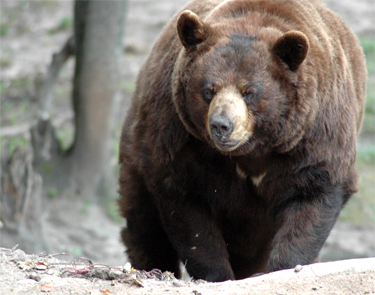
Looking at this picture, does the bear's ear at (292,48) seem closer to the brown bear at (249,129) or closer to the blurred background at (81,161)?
the brown bear at (249,129)

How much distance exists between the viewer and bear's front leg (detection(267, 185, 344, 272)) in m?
4.82

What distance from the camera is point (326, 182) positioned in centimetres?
484

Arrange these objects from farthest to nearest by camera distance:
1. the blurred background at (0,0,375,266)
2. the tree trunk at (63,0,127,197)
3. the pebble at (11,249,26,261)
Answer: the tree trunk at (63,0,127,197) < the blurred background at (0,0,375,266) < the pebble at (11,249,26,261)

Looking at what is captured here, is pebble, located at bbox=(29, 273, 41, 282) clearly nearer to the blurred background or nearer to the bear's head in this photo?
the bear's head

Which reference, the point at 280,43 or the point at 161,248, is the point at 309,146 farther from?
the point at 161,248

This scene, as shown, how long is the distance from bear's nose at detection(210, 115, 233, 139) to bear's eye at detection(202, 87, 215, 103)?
0.26 meters

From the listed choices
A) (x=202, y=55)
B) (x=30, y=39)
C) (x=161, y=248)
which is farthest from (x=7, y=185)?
(x=30, y=39)

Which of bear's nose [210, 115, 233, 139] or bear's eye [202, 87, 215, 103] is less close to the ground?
bear's eye [202, 87, 215, 103]

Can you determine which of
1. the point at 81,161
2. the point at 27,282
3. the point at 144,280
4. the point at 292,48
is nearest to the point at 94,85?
the point at 81,161

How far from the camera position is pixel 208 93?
14.4 ft

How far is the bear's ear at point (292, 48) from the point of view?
13.9 feet

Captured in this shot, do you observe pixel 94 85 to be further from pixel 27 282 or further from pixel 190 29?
pixel 27 282

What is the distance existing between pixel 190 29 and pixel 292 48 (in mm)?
797

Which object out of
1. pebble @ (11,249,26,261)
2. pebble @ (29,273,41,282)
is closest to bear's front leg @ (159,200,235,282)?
pebble @ (11,249,26,261)
